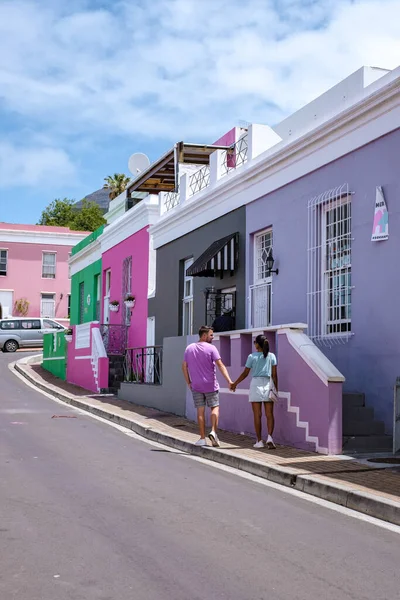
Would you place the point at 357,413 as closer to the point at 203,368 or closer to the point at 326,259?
the point at 203,368

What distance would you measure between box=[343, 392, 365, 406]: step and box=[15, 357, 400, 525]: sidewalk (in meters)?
1.06

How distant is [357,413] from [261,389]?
4.56 ft

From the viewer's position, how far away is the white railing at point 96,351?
21797mm

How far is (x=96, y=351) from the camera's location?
72.6ft

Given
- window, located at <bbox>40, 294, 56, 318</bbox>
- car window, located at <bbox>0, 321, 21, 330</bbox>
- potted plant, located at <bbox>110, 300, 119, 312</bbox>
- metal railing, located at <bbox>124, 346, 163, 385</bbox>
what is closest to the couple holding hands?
metal railing, located at <bbox>124, 346, 163, 385</bbox>

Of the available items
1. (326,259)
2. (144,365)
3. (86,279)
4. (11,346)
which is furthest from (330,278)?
(11,346)

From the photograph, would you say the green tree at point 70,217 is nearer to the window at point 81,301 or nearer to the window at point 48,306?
the window at point 48,306

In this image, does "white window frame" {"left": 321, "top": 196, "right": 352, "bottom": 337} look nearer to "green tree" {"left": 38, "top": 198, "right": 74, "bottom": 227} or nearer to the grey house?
the grey house

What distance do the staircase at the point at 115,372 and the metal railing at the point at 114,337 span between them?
2.42 ft

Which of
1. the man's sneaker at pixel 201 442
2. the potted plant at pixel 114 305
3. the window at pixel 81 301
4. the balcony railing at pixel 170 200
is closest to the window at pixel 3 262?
the window at pixel 81 301

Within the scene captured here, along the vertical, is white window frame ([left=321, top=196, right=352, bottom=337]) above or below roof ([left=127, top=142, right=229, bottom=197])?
below

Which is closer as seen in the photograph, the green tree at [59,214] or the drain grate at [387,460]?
the drain grate at [387,460]

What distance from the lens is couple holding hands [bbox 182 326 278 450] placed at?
1092 centimetres

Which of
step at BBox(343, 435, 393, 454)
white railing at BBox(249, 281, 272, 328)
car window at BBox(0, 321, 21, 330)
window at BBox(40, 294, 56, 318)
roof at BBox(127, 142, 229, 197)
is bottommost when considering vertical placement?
step at BBox(343, 435, 393, 454)
